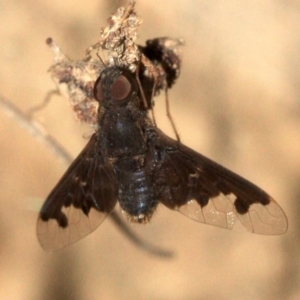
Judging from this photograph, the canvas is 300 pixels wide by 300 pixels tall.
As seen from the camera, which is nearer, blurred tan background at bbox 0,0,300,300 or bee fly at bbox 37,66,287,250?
bee fly at bbox 37,66,287,250

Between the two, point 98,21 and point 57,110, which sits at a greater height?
point 98,21

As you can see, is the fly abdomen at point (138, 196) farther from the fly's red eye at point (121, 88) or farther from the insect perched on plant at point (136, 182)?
the fly's red eye at point (121, 88)

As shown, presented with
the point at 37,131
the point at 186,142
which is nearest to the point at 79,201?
the point at 37,131

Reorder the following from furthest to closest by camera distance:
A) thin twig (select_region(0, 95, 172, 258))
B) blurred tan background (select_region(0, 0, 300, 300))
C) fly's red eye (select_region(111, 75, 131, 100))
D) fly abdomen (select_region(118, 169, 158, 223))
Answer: blurred tan background (select_region(0, 0, 300, 300)) < thin twig (select_region(0, 95, 172, 258)) < fly abdomen (select_region(118, 169, 158, 223)) < fly's red eye (select_region(111, 75, 131, 100))

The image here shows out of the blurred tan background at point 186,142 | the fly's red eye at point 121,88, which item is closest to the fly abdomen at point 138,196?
the fly's red eye at point 121,88

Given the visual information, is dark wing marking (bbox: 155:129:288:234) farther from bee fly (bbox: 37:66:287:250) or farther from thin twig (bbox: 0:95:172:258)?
thin twig (bbox: 0:95:172:258)

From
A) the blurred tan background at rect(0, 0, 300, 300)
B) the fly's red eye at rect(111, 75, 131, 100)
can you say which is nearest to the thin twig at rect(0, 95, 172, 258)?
the fly's red eye at rect(111, 75, 131, 100)

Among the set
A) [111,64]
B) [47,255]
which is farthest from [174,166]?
[47,255]

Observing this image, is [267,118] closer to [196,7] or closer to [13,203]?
[196,7]
